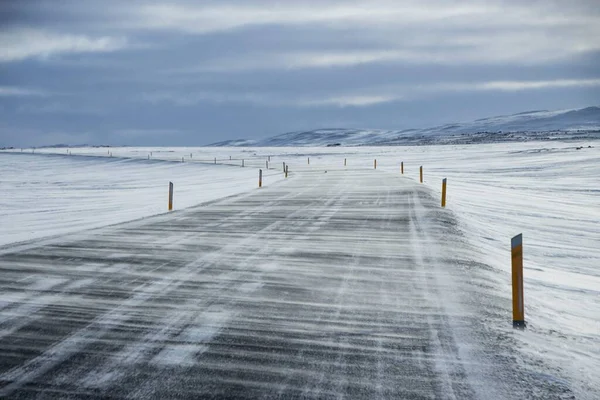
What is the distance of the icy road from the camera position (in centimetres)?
494

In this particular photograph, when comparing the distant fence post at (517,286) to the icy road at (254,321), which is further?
the distant fence post at (517,286)

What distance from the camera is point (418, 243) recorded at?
12.1 meters

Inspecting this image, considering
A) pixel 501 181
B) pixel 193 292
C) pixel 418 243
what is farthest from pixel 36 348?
pixel 501 181

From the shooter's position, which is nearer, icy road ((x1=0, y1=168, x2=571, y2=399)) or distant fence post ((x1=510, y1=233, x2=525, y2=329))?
icy road ((x1=0, y1=168, x2=571, y2=399))

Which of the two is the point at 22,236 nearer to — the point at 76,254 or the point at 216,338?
the point at 76,254

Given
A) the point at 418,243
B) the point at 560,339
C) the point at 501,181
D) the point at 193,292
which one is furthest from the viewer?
the point at 501,181

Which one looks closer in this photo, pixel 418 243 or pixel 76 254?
pixel 76 254

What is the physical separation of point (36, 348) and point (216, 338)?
5.79 feet

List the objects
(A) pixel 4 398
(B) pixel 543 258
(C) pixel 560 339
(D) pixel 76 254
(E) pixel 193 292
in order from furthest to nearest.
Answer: (B) pixel 543 258 → (D) pixel 76 254 → (E) pixel 193 292 → (C) pixel 560 339 → (A) pixel 4 398

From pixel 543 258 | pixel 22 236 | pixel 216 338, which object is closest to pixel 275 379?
pixel 216 338

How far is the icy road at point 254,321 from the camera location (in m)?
4.94

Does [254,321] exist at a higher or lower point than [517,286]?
lower

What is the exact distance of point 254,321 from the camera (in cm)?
664

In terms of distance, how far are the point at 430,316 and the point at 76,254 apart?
682 centimetres
